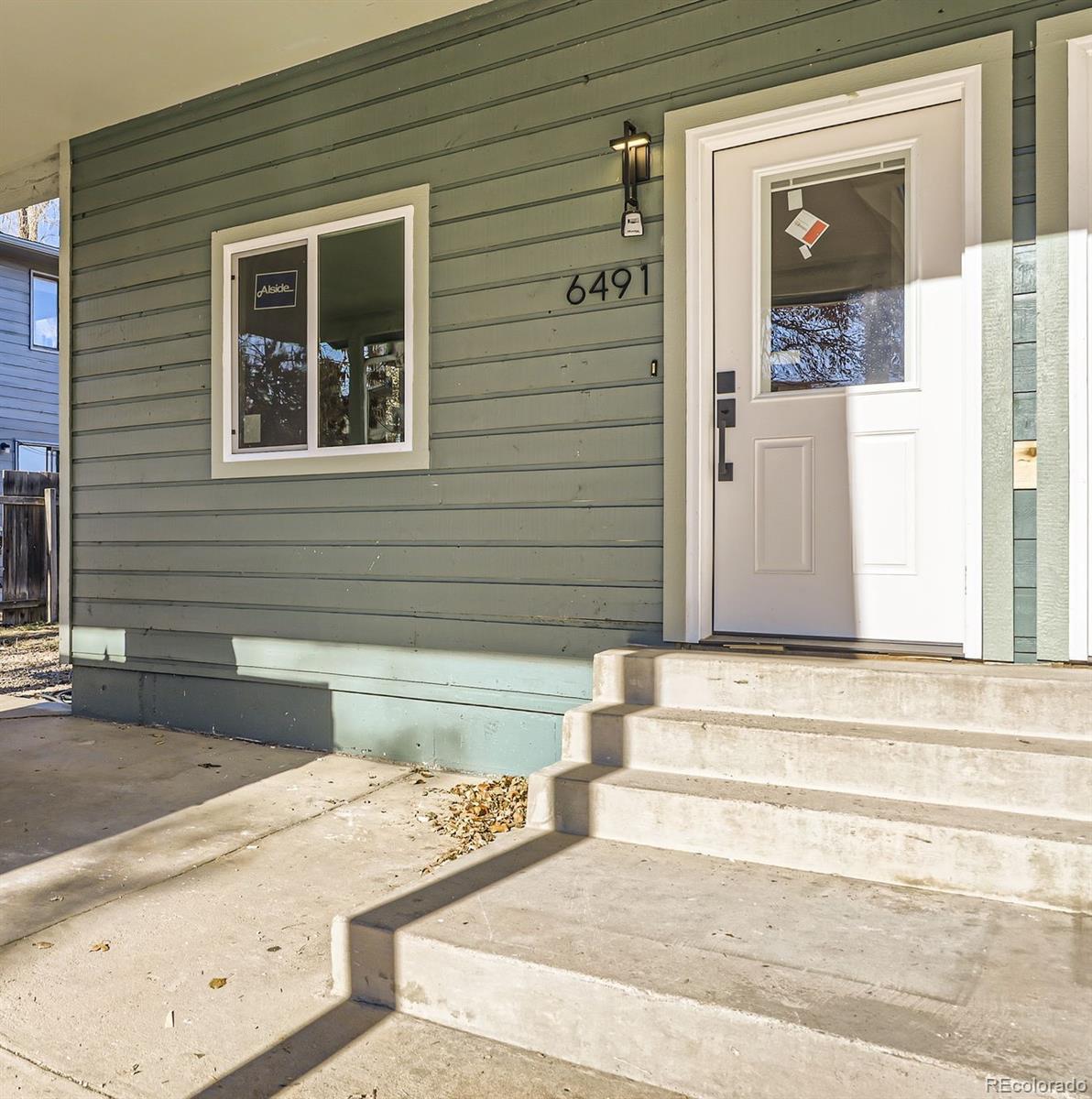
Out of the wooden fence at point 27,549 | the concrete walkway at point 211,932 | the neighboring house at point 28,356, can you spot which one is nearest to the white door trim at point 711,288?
the concrete walkway at point 211,932

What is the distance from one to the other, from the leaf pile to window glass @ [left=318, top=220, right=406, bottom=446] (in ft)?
5.06

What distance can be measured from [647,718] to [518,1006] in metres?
1.04

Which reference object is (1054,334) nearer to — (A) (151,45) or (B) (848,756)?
(B) (848,756)

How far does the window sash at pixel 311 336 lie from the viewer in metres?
3.94

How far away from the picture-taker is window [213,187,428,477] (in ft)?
13.0

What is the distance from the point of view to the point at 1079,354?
8.95 feet

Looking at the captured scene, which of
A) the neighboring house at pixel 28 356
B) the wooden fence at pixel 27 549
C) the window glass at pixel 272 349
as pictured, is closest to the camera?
the window glass at pixel 272 349

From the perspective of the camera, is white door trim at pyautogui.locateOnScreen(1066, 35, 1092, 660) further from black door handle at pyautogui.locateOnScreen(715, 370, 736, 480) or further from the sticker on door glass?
black door handle at pyautogui.locateOnScreen(715, 370, 736, 480)

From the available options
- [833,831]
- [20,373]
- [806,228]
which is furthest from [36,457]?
[833,831]

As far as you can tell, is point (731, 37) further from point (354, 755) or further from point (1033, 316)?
point (354, 755)

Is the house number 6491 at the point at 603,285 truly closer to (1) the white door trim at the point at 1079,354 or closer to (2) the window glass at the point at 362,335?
(2) the window glass at the point at 362,335

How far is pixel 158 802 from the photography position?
3426mm

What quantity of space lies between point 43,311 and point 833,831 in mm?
13700

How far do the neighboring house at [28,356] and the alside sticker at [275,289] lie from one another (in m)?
9.37
